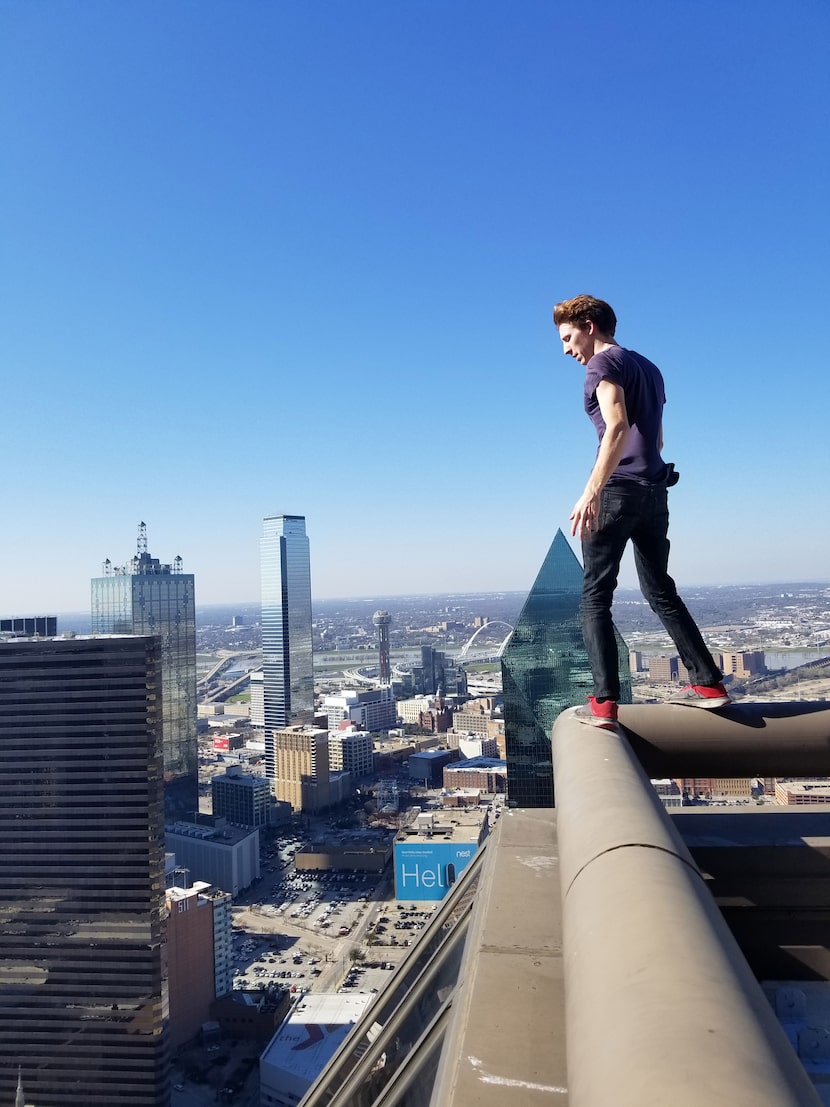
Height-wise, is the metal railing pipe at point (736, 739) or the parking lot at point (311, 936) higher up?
the metal railing pipe at point (736, 739)

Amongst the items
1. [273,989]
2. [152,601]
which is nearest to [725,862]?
[273,989]

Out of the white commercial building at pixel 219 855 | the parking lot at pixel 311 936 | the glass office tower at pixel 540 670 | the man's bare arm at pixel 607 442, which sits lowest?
the parking lot at pixel 311 936

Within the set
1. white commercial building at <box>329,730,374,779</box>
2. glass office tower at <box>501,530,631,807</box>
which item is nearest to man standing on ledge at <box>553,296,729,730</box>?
glass office tower at <box>501,530,631,807</box>

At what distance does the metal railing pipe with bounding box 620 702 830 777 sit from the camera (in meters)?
1.01

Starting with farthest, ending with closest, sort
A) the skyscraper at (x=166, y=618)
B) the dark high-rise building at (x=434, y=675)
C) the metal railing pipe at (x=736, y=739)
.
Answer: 1. the dark high-rise building at (x=434, y=675)
2. the skyscraper at (x=166, y=618)
3. the metal railing pipe at (x=736, y=739)

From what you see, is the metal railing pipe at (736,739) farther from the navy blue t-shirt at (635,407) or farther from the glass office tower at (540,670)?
the glass office tower at (540,670)

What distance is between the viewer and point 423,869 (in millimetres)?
13672

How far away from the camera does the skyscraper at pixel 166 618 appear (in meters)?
22.9

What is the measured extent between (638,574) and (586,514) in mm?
205

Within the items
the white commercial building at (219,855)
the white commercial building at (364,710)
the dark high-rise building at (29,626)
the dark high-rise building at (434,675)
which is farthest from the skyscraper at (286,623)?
the dark high-rise building at (29,626)

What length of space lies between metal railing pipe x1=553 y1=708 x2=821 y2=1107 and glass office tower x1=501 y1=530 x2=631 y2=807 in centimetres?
572

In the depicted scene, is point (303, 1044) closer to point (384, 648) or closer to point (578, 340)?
point (578, 340)

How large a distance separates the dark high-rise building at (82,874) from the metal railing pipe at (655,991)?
35.4 feet

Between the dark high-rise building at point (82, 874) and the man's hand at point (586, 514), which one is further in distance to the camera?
the dark high-rise building at point (82, 874)
